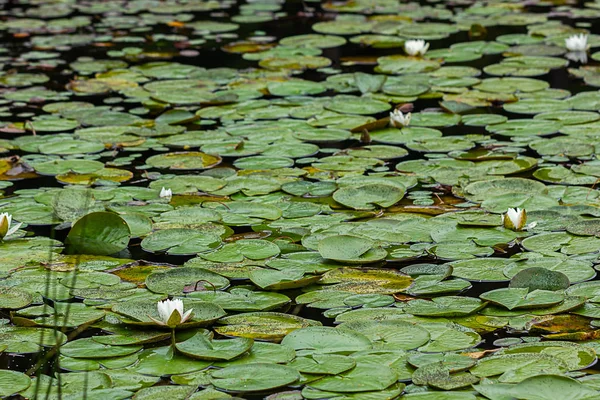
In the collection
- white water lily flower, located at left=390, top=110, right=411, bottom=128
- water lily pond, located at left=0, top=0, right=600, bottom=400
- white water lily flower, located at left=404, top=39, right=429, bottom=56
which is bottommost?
water lily pond, located at left=0, top=0, right=600, bottom=400

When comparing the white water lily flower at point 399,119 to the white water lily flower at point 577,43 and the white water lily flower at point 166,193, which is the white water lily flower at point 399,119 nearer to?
the white water lily flower at point 166,193

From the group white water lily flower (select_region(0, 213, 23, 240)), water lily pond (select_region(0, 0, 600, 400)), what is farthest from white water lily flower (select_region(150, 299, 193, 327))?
white water lily flower (select_region(0, 213, 23, 240))

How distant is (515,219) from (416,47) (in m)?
2.79

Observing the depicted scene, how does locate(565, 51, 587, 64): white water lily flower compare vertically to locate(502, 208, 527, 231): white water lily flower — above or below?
above

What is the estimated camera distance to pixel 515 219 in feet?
12.0

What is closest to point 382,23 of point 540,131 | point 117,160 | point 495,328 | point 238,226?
point 540,131

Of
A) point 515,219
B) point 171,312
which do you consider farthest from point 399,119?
point 171,312

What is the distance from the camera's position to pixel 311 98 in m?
5.51

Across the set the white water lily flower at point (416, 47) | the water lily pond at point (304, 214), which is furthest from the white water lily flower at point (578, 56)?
the white water lily flower at point (416, 47)

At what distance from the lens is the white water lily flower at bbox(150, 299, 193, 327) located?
291 cm

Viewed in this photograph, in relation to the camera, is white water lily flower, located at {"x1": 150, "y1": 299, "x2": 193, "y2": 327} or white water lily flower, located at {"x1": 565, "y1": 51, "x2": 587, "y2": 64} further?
white water lily flower, located at {"x1": 565, "y1": 51, "x2": 587, "y2": 64}

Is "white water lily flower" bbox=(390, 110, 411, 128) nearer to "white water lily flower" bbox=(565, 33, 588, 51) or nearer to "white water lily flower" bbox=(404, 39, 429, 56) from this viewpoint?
"white water lily flower" bbox=(404, 39, 429, 56)

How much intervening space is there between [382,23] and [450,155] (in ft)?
9.36

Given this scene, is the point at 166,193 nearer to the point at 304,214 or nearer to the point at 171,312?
the point at 304,214
